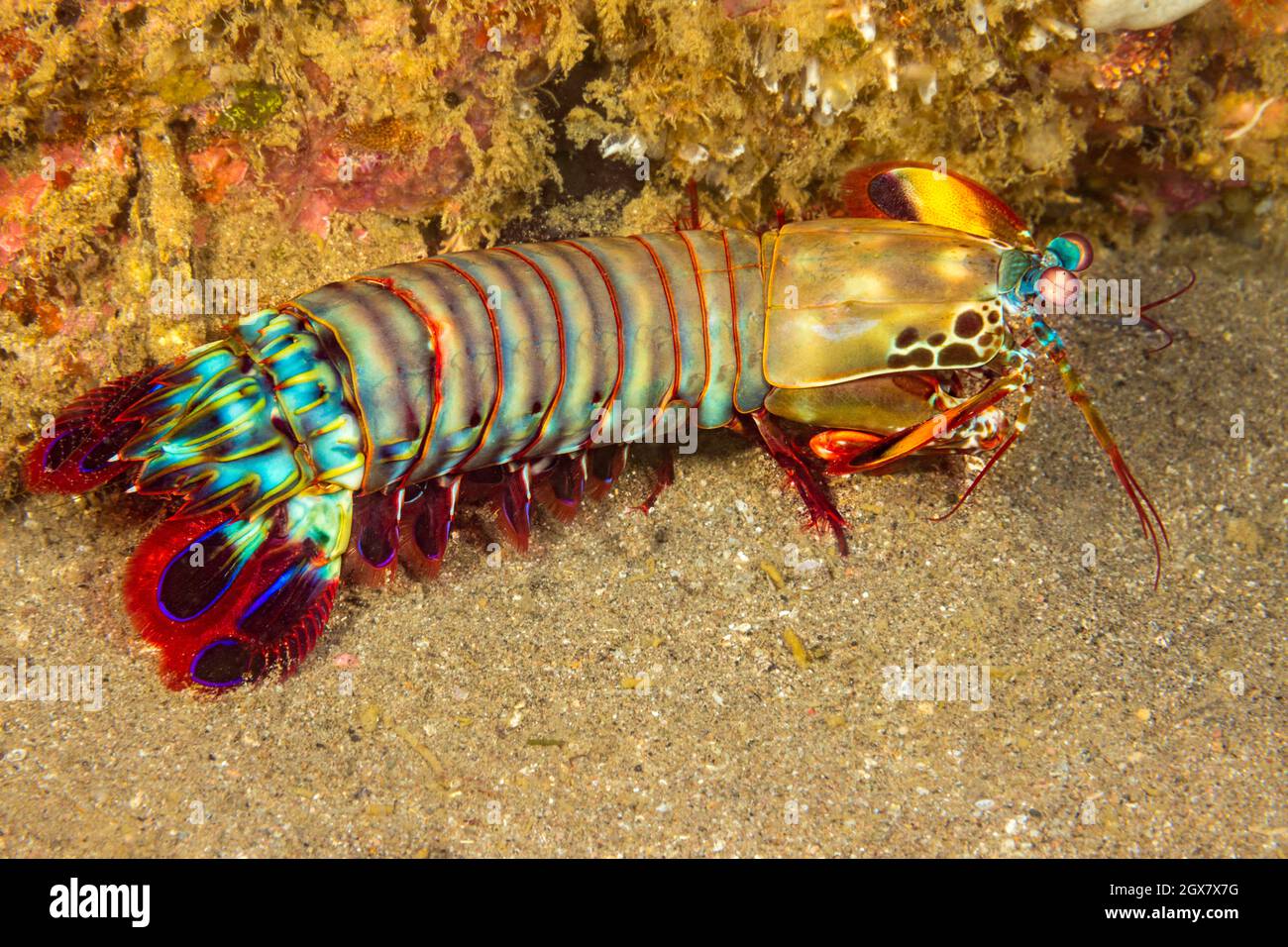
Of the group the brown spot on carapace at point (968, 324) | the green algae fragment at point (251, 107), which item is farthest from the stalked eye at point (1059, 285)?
the green algae fragment at point (251, 107)

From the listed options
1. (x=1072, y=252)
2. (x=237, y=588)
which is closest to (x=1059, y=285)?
(x=1072, y=252)

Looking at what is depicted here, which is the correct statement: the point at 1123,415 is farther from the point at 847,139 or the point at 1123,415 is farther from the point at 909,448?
the point at 847,139

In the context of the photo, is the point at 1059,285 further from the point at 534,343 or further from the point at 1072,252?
the point at 534,343

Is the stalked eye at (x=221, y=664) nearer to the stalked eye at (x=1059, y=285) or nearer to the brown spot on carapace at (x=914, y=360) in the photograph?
the brown spot on carapace at (x=914, y=360)

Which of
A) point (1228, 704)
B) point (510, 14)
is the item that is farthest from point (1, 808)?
point (1228, 704)

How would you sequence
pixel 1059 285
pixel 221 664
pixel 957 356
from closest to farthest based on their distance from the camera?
pixel 221 664, pixel 1059 285, pixel 957 356
